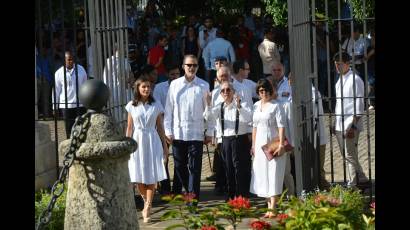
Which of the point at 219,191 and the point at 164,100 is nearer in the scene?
the point at 219,191

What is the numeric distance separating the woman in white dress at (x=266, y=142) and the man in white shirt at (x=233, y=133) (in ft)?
1.71

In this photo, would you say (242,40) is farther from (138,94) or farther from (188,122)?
(138,94)

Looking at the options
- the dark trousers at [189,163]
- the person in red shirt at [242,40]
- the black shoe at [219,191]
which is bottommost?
the black shoe at [219,191]

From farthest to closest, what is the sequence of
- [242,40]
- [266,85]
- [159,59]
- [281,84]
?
[242,40] → [159,59] → [281,84] → [266,85]

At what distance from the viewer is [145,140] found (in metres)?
13.3

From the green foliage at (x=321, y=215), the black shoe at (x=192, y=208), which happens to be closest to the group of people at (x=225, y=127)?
the green foliage at (x=321, y=215)

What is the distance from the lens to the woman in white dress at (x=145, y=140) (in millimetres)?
13219

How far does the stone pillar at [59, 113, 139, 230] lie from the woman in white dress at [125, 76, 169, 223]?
5929 millimetres

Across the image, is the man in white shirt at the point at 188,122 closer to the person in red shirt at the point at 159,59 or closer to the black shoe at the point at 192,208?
the black shoe at the point at 192,208

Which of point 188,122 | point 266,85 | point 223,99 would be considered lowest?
point 188,122

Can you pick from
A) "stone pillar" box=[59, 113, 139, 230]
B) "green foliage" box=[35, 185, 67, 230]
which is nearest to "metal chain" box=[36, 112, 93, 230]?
"stone pillar" box=[59, 113, 139, 230]

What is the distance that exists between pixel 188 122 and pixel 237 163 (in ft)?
2.68

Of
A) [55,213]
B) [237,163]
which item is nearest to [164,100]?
[237,163]

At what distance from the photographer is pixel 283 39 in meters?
25.7
